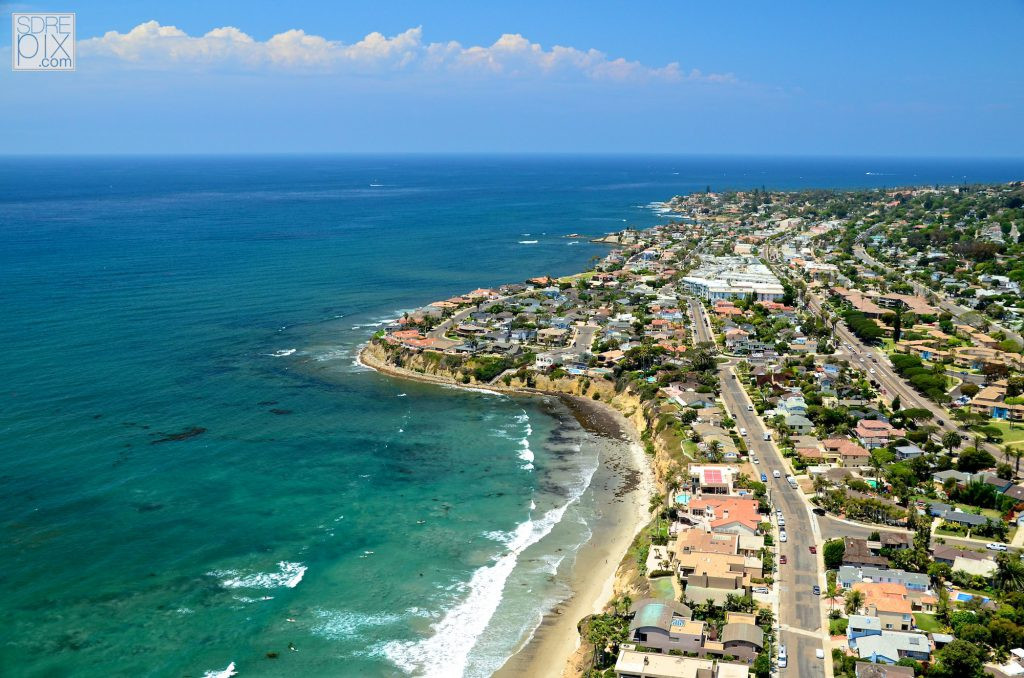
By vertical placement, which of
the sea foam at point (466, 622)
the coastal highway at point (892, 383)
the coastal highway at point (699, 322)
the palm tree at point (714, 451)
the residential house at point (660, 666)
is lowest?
the sea foam at point (466, 622)

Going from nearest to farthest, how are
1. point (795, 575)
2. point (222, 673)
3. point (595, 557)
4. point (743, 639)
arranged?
point (743, 639), point (222, 673), point (795, 575), point (595, 557)

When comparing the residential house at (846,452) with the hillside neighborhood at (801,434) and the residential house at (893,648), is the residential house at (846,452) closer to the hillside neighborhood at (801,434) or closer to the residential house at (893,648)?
the hillside neighborhood at (801,434)

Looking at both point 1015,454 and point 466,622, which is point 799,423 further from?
point 466,622

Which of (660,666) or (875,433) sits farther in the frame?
(875,433)

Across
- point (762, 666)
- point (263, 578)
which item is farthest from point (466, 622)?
point (762, 666)

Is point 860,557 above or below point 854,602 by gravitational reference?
above

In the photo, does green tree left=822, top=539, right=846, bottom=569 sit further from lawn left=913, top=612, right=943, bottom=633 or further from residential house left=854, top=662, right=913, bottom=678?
residential house left=854, top=662, right=913, bottom=678

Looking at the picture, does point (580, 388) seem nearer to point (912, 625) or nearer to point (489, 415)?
point (489, 415)

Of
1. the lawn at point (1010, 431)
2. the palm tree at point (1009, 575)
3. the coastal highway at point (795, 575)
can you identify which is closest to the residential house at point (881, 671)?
the coastal highway at point (795, 575)
